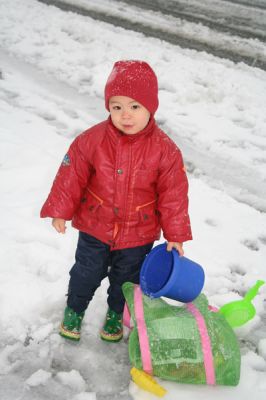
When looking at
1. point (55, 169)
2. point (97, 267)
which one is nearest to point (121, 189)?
point (97, 267)

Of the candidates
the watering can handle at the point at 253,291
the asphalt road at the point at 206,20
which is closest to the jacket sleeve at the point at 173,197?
the watering can handle at the point at 253,291

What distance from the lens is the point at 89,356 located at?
207cm

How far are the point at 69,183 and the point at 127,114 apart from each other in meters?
0.45

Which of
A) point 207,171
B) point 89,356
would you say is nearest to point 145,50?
point 207,171

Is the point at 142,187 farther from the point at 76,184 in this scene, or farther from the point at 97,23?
the point at 97,23

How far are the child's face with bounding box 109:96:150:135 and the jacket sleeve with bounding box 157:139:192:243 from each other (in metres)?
0.18

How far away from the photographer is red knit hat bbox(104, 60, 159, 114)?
178 centimetres

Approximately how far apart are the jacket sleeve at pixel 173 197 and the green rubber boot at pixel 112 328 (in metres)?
0.60

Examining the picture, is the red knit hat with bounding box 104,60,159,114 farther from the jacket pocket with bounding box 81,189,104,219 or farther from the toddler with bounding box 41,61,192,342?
the jacket pocket with bounding box 81,189,104,219

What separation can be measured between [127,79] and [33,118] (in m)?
2.66

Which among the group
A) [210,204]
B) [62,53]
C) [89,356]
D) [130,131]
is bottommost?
[89,356]

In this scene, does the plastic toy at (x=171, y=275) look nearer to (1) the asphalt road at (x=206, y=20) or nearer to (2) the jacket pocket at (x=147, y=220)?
(2) the jacket pocket at (x=147, y=220)

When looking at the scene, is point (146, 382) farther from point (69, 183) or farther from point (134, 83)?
point (134, 83)

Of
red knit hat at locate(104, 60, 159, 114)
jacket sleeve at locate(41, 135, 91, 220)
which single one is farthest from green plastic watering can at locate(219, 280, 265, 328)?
red knit hat at locate(104, 60, 159, 114)
